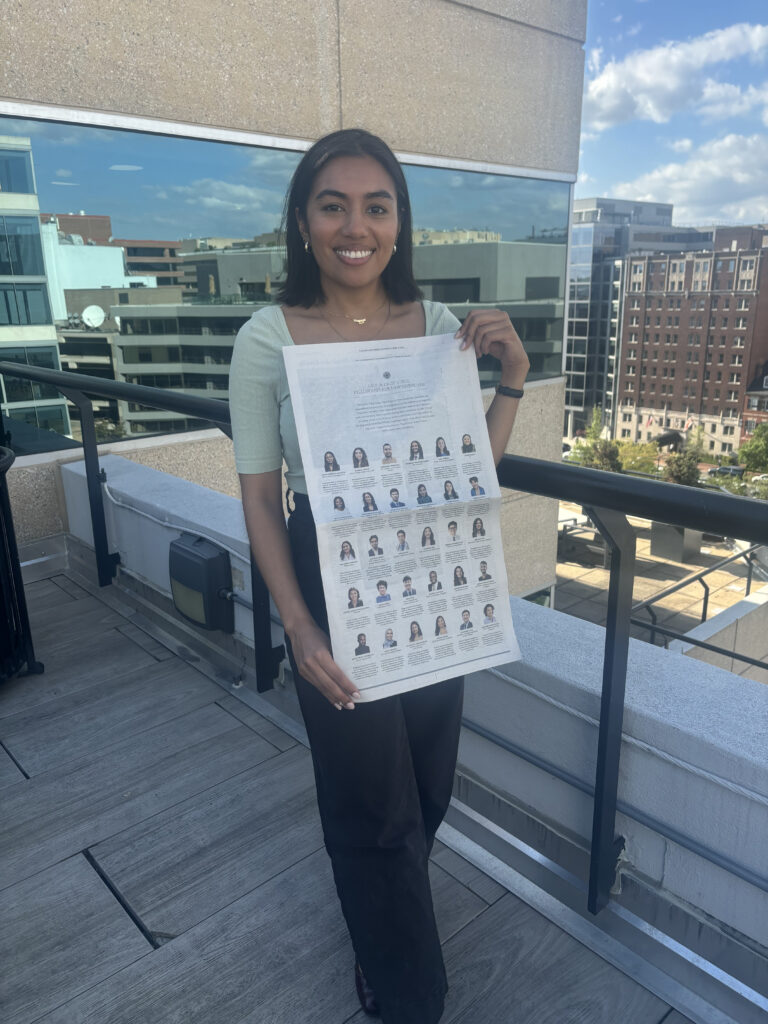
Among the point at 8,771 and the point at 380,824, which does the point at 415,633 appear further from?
the point at 8,771

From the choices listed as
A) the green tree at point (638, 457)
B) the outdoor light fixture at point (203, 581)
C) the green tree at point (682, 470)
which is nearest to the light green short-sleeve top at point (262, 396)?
the outdoor light fixture at point (203, 581)

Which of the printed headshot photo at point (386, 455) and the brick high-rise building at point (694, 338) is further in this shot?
the brick high-rise building at point (694, 338)

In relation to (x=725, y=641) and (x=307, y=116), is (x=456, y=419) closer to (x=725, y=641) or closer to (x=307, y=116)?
(x=307, y=116)

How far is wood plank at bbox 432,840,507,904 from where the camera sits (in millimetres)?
1650

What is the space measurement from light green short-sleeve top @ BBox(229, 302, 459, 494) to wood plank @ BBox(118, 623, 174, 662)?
176 cm

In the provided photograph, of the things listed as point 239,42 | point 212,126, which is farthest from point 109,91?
point 239,42

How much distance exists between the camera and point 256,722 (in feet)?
7.66

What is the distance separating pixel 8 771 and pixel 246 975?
3.45ft

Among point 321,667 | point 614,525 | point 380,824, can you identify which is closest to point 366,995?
point 380,824

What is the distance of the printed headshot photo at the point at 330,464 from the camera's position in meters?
1.08

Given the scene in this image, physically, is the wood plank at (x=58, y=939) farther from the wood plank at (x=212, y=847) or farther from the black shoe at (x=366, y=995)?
the black shoe at (x=366, y=995)

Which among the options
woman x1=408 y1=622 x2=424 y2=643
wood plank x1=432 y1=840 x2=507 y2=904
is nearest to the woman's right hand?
woman x1=408 y1=622 x2=424 y2=643

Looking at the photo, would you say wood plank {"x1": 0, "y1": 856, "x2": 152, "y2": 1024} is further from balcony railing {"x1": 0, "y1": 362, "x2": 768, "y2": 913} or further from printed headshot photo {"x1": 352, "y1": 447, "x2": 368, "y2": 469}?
printed headshot photo {"x1": 352, "y1": 447, "x2": 368, "y2": 469}

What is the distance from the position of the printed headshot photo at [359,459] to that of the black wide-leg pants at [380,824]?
0.49 ft
